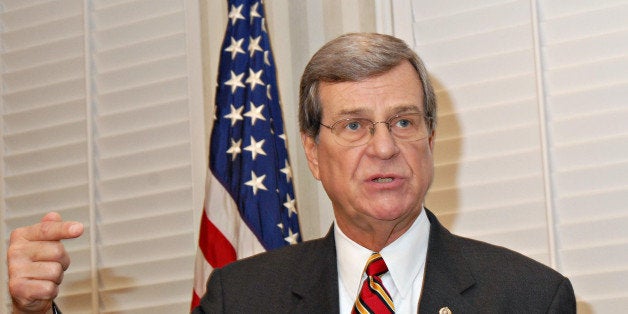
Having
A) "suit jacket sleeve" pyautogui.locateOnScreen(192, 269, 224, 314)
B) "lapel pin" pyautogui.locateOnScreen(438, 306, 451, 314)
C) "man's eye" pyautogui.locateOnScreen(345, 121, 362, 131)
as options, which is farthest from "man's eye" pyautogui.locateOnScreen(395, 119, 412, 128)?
"suit jacket sleeve" pyautogui.locateOnScreen(192, 269, 224, 314)

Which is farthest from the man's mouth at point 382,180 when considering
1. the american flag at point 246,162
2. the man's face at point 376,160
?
the american flag at point 246,162

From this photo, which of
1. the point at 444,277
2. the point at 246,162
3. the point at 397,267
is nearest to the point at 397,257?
the point at 397,267

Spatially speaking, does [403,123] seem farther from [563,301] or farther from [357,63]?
[563,301]

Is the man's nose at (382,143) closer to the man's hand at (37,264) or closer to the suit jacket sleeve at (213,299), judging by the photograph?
the suit jacket sleeve at (213,299)

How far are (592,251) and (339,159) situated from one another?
1.38 metres

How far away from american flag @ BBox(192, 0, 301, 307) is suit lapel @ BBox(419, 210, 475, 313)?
1.27 metres

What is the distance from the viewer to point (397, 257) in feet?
8.46

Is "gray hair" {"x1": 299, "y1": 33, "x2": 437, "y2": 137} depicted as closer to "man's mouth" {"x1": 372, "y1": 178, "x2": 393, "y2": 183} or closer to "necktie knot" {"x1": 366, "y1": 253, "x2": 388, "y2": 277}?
"man's mouth" {"x1": 372, "y1": 178, "x2": 393, "y2": 183}

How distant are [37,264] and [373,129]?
2.98ft

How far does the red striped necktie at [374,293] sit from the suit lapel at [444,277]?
0.29 ft

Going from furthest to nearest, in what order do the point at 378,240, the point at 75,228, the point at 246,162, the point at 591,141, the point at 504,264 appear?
1. the point at 246,162
2. the point at 591,141
3. the point at 378,240
4. the point at 504,264
5. the point at 75,228

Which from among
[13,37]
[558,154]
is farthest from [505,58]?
[13,37]

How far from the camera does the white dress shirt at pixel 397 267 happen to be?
255 cm

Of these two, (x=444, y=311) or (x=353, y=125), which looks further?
(x=353, y=125)
